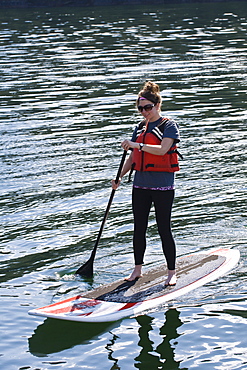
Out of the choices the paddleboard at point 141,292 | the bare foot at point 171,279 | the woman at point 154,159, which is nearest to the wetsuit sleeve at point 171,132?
the woman at point 154,159

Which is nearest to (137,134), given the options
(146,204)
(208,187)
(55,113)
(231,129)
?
(146,204)

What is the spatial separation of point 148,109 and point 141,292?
84.1 inches

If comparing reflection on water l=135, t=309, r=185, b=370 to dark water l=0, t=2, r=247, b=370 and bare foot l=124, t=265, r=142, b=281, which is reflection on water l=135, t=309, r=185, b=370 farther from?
bare foot l=124, t=265, r=142, b=281

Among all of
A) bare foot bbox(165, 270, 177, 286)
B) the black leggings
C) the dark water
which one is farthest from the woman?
the dark water

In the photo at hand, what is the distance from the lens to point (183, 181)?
12055 millimetres

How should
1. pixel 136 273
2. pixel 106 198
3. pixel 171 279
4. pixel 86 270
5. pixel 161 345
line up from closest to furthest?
pixel 161 345, pixel 171 279, pixel 136 273, pixel 86 270, pixel 106 198

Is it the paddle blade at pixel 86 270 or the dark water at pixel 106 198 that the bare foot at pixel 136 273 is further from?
the paddle blade at pixel 86 270

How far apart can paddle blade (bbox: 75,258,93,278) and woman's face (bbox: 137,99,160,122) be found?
2.00 meters

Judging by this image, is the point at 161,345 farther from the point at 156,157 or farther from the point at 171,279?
the point at 156,157

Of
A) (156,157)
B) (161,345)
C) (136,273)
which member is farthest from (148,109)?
(161,345)

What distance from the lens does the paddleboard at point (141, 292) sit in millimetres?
7181

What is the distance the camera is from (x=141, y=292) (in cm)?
777

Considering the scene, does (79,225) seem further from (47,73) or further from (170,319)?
(47,73)

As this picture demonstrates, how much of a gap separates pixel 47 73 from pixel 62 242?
15743 millimetres
